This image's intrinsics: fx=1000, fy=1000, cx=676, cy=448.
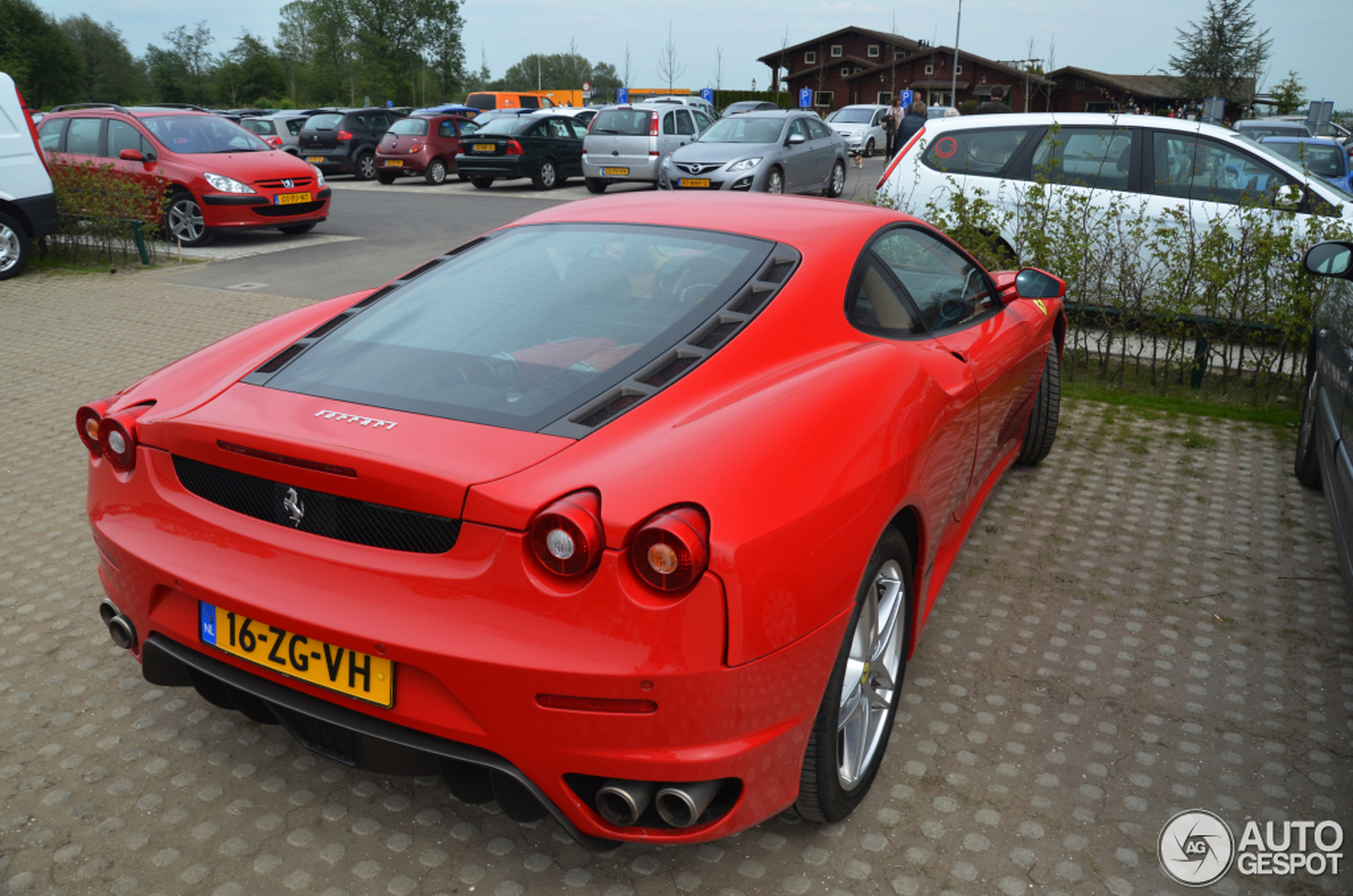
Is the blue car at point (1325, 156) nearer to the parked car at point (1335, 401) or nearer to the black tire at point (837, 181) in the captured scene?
the black tire at point (837, 181)

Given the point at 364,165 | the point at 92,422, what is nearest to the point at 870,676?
the point at 92,422

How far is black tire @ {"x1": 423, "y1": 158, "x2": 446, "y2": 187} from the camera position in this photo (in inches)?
877

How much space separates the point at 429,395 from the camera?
2.35 metres

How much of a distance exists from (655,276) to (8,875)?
2151 millimetres

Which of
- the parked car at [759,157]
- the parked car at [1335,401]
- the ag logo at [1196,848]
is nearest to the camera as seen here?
the ag logo at [1196,848]

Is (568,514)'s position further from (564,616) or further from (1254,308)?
(1254,308)

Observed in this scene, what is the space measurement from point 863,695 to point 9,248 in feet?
38.7

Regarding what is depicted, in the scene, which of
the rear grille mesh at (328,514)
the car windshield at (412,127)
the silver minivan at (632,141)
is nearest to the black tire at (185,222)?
the silver minivan at (632,141)

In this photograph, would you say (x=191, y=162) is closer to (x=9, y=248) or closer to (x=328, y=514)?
(x=9, y=248)

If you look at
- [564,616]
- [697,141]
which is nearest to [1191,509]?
[564,616]

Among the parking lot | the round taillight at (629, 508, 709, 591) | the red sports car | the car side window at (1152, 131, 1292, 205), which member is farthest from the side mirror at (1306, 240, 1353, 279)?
the car side window at (1152, 131, 1292, 205)

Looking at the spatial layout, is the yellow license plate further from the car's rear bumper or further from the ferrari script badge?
the ferrari script badge

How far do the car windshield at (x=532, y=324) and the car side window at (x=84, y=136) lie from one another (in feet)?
40.9

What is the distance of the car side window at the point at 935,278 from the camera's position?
325cm
